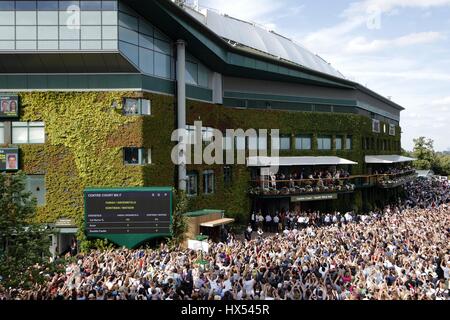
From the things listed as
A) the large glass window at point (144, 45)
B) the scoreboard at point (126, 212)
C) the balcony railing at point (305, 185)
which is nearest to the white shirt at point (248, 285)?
the scoreboard at point (126, 212)

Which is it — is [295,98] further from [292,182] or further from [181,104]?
[181,104]

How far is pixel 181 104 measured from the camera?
33.8m

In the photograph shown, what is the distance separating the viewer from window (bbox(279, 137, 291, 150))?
44094 mm

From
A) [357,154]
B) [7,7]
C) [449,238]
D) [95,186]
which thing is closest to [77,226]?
[95,186]

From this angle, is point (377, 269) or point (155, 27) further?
point (155, 27)

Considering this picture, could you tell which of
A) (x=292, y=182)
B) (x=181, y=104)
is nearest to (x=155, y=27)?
(x=181, y=104)

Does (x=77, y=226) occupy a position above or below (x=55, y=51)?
below

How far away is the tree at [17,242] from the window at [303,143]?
32.3 metres

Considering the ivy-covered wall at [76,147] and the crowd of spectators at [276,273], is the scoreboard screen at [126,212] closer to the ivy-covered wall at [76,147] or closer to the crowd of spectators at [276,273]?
the ivy-covered wall at [76,147]

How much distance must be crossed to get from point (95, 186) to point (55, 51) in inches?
368

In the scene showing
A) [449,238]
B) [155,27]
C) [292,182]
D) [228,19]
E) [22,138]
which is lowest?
[449,238]
